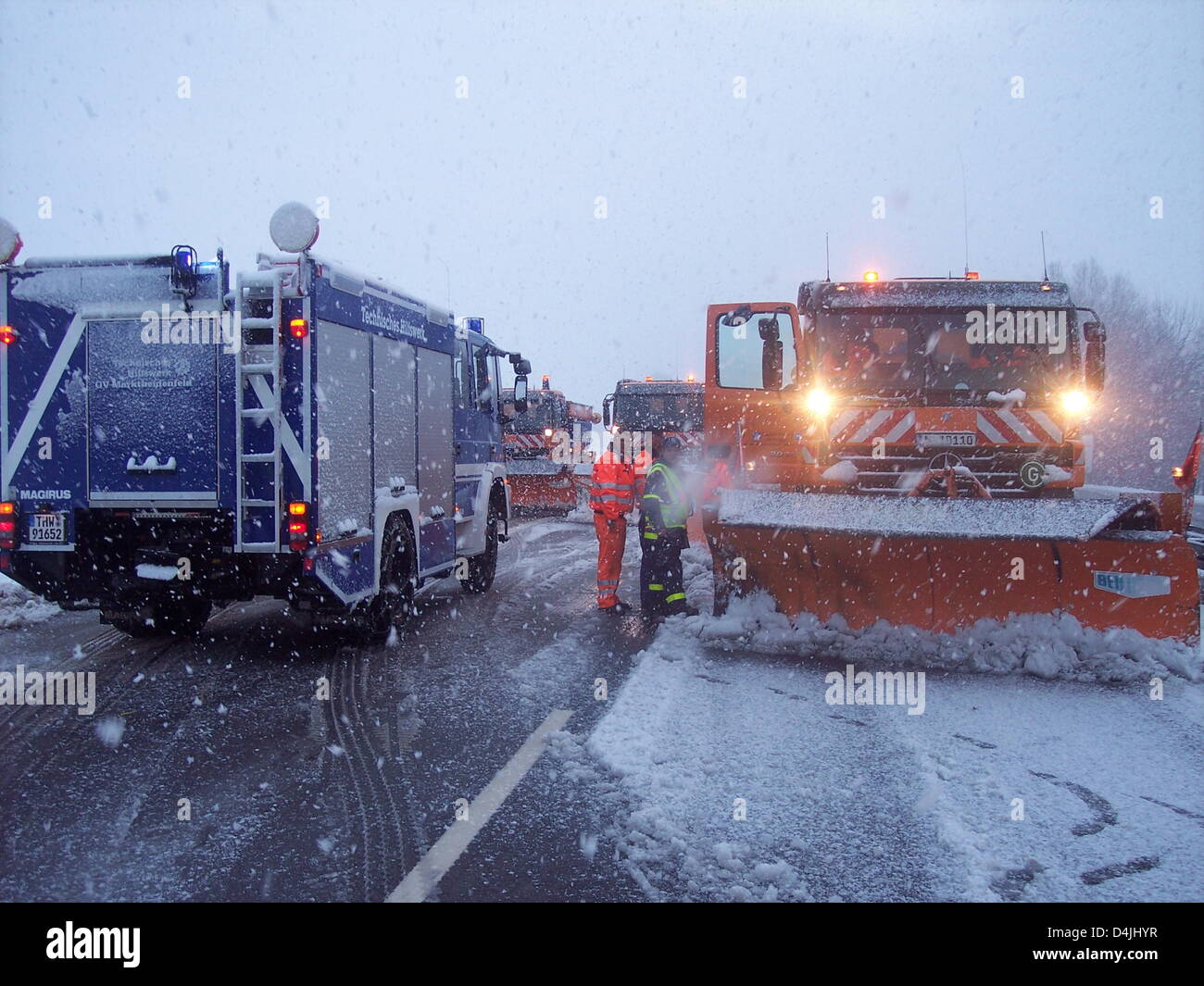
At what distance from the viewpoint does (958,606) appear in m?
6.78

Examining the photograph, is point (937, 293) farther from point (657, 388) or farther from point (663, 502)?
point (657, 388)

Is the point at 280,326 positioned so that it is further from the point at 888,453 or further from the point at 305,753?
the point at 888,453

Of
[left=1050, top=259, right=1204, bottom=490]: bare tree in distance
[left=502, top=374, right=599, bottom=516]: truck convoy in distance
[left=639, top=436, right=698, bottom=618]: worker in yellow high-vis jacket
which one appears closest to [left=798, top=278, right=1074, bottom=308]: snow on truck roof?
[left=639, top=436, right=698, bottom=618]: worker in yellow high-vis jacket

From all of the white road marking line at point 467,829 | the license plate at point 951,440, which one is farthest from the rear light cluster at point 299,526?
the license plate at point 951,440

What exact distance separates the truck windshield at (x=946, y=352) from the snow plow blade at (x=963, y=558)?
1.57 meters

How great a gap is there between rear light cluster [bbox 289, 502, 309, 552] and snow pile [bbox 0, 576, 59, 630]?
140 inches

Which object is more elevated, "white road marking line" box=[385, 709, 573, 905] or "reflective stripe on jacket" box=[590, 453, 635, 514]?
"reflective stripe on jacket" box=[590, 453, 635, 514]

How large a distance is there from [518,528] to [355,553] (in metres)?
12.5

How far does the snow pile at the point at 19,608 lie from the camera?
8.63 metres

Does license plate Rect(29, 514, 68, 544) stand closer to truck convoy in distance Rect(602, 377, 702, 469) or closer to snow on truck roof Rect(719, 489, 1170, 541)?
snow on truck roof Rect(719, 489, 1170, 541)

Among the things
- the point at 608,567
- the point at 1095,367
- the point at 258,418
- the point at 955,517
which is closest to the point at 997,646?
the point at 955,517

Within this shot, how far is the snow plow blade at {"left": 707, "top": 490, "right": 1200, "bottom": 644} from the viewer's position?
6.24 m
